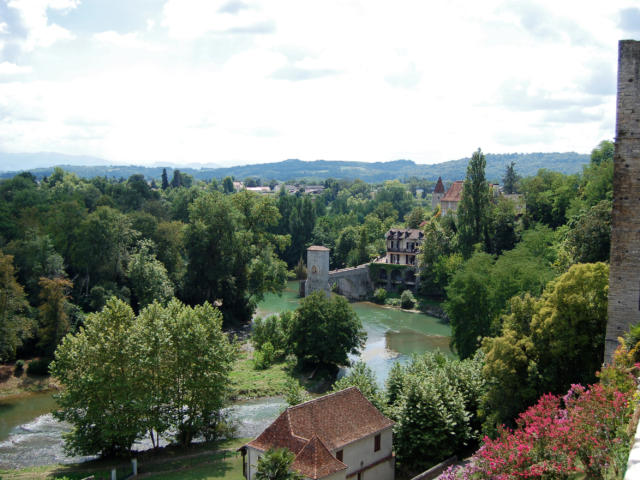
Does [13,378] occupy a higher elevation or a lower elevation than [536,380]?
lower

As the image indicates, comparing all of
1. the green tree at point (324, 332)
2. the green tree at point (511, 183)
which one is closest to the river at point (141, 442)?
the green tree at point (324, 332)

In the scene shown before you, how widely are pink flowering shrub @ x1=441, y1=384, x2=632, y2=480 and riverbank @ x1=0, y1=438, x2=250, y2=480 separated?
37.7 ft

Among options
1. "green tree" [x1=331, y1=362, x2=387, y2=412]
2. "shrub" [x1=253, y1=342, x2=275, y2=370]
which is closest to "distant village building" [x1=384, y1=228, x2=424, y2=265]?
"shrub" [x1=253, y1=342, x2=275, y2=370]

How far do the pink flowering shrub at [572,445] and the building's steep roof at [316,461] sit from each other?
575cm

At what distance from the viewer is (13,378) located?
118 ft

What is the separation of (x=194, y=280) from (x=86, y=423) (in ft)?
86.7

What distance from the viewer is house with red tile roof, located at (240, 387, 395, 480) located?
18750 mm

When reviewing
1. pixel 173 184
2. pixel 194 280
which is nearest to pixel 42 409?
pixel 194 280

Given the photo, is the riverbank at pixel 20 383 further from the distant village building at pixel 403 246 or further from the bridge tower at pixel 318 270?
the distant village building at pixel 403 246

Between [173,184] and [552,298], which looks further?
[173,184]

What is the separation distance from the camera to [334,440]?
65.2ft

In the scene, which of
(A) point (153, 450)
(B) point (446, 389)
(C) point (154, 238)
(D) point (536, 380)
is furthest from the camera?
(C) point (154, 238)

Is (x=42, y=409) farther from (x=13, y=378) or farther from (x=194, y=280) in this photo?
(x=194, y=280)

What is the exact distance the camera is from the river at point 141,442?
26172mm
